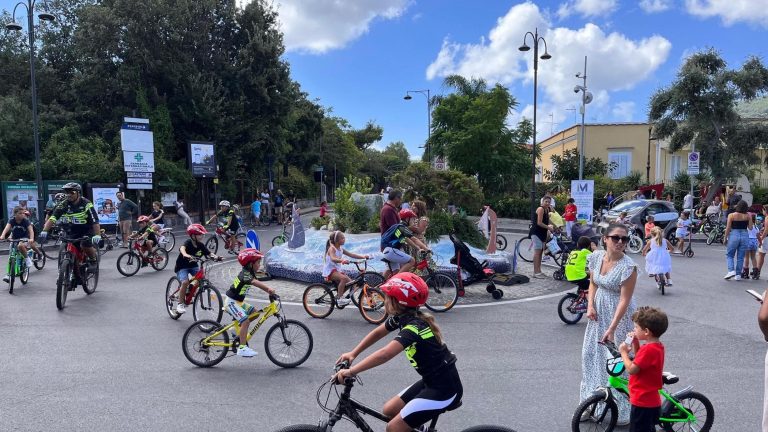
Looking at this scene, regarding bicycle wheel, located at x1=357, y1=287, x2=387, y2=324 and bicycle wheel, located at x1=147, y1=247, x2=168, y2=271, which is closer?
bicycle wheel, located at x1=357, y1=287, x2=387, y2=324

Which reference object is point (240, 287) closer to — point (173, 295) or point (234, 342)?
point (234, 342)

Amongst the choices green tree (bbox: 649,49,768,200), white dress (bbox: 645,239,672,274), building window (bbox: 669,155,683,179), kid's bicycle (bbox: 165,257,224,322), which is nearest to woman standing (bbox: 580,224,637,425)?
kid's bicycle (bbox: 165,257,224,322)

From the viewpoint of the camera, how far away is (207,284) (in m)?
7.66

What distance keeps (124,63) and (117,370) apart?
86.9 feet

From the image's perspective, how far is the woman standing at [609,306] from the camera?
13.7 ft

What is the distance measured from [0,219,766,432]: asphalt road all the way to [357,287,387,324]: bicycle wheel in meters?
0.17

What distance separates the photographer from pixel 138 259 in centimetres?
1235

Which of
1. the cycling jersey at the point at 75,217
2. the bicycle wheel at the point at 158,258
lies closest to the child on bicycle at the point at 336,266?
the cycling jersey at the point at 75,217

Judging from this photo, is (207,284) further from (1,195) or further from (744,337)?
(1,195)

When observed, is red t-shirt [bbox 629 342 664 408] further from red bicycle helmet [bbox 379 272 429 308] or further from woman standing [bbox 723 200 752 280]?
woman standing [bbox 723 200 752 280]

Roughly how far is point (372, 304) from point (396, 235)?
116 cm

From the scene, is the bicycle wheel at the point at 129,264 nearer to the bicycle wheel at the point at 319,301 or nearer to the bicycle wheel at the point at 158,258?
the bicycle wheel at the point at 158,258

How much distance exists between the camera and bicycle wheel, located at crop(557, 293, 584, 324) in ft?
26.1

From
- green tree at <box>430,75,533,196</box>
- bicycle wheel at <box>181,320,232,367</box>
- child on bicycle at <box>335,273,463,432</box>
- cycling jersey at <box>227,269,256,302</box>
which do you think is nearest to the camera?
child on bicycle at <box>335,273,463,432</box>
